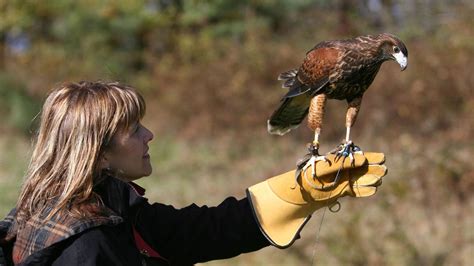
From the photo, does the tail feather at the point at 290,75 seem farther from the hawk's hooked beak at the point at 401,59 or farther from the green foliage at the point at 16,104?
the green foliage at the point at 16,104

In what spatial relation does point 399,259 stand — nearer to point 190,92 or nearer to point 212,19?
point 190,92

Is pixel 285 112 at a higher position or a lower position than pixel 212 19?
higher

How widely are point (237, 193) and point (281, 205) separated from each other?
5.71 m

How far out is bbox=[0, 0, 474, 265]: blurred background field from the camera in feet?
19.4

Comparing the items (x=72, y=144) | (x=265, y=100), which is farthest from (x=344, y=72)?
(x=265, y=100)

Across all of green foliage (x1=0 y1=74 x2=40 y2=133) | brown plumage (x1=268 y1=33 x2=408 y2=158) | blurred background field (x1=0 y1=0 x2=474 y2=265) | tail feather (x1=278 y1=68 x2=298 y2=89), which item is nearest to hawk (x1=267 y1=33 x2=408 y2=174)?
brown plumage (x1=268 y1=33 x2=408 y2=158)

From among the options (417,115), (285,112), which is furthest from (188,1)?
(285,112)

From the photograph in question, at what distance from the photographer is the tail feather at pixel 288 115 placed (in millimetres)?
2799

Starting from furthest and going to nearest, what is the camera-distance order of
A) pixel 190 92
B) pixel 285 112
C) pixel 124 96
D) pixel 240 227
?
1. pixel 190 92
2. pixel 285 112
3. pixel 240 227
4. pixel 124 96

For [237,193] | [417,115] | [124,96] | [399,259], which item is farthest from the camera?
[417,115]

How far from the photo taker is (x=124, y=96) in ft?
7.10

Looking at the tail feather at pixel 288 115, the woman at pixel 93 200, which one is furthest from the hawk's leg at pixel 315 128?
the woman at pixel 93 200

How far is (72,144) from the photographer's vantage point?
2.09 meters

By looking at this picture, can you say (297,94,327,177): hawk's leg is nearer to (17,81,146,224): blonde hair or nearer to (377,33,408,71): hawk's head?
(377,33,408,71): hawk's head
